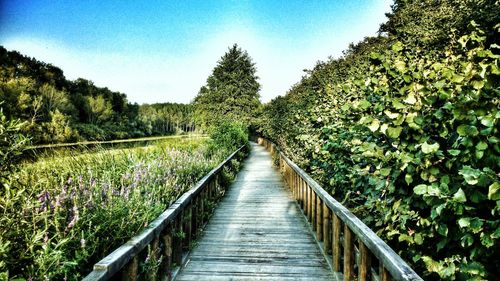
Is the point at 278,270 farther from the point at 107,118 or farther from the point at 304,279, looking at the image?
the point at 107,118

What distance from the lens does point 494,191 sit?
136 cm

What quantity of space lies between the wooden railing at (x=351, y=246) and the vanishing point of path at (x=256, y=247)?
0.23m

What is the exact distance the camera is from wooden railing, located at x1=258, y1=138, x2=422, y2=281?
2034 millimetres

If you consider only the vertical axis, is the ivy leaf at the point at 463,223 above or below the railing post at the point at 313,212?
above

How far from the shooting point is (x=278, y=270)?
3.86m

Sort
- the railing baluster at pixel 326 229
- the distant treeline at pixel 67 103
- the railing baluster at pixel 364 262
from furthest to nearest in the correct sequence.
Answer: the distant treeline at pixel 67 103 → the railing baluster at pixel 326 229 → the railing baluster at pixel 364 262


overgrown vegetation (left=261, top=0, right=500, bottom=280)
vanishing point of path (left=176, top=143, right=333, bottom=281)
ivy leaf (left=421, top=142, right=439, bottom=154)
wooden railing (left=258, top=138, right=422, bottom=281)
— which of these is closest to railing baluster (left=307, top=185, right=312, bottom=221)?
wooden railing (left=258, top=138, right=422, bottom=281)

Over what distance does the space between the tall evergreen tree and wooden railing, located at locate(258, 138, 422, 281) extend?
121ft

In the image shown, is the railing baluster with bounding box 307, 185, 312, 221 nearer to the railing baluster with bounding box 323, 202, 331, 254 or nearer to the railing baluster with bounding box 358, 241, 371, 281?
the railing baluster with bounding box 323, 202, 331, 254

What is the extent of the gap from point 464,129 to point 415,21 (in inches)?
690

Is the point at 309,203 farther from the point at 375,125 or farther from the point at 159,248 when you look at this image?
the point at 375,125

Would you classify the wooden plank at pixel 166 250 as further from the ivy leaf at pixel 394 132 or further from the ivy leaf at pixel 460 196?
the ivy leaf at pixel 460 196

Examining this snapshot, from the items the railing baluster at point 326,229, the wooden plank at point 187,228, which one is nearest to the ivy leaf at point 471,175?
the railing baluster at point 326,229

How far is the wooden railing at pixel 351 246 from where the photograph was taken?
6.67ft
